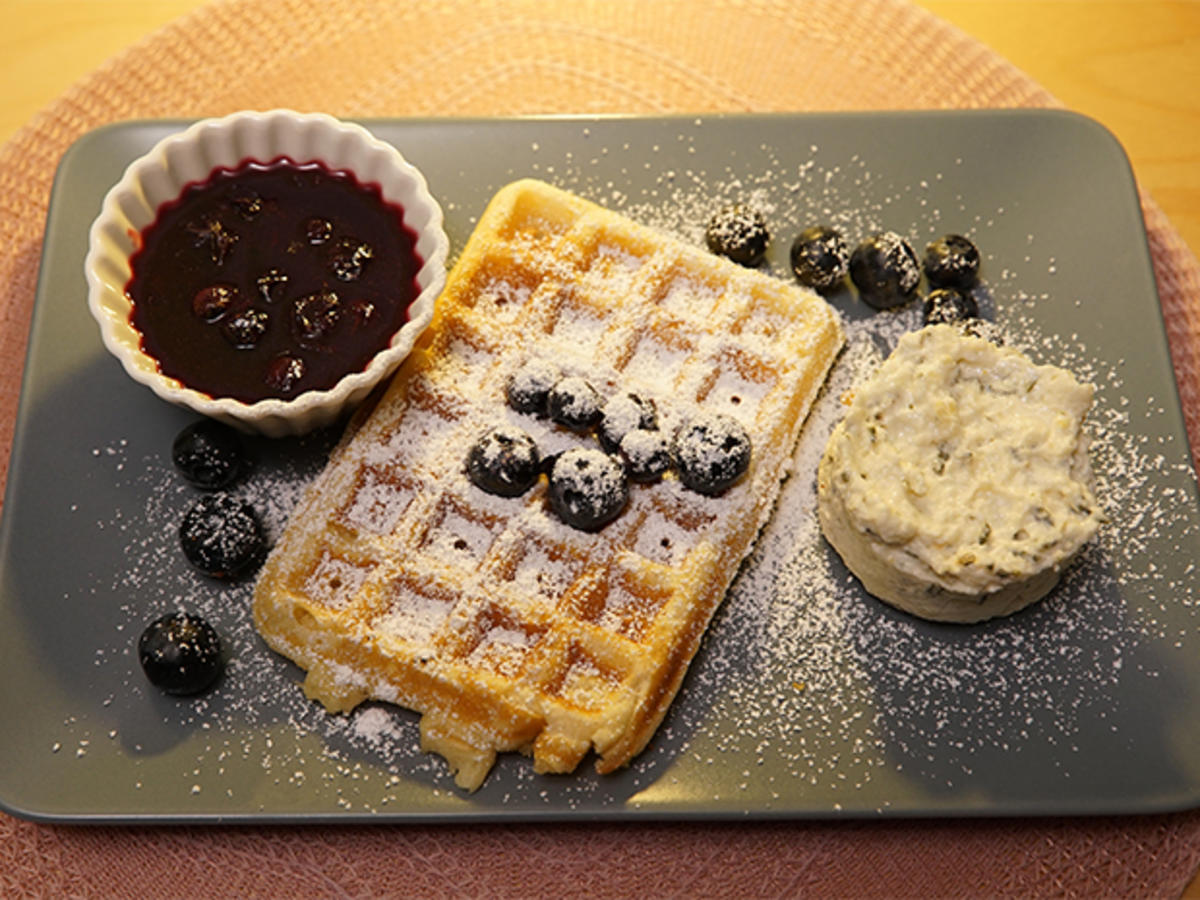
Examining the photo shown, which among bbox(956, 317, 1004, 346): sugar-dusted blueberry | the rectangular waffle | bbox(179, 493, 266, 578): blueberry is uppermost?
bbox(956, 317, 1004, 346): sugar-dusted blueberry

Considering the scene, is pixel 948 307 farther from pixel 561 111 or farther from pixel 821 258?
pixel 561 111

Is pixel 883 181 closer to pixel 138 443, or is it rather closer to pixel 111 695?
pixel 138 443

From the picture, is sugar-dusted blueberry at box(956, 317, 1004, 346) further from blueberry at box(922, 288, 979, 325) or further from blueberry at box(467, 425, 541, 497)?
blueberry at box(467, 425, 541, 497)

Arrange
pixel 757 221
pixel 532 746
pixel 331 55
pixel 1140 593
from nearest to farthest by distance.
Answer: pixel 532 746 < pixel 1140 593 < pixel 757 221 < pixel 331 55


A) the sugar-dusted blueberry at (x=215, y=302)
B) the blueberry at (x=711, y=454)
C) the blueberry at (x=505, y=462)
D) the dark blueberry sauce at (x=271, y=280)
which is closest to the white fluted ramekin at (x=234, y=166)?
the dark blueberry sauce at (x=271, y=280)

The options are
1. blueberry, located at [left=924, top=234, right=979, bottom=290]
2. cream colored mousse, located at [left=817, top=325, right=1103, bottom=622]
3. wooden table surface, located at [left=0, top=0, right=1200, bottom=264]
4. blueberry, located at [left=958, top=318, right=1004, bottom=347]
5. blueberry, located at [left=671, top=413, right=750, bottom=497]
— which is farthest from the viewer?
wooden table surface, located at [left=0, top=0, right=1200, bottom=264]

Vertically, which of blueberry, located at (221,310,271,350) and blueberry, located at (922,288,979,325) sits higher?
blueberry, located at (922,288,979,325)

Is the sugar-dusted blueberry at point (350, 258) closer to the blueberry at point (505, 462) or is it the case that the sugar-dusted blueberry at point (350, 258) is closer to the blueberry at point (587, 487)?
the blueberry at point (505, 462)

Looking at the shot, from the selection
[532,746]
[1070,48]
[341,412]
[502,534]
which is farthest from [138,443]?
[1070,48]

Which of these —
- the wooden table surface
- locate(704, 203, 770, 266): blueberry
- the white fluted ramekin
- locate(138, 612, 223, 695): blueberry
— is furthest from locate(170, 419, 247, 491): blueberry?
the wooden table surface
